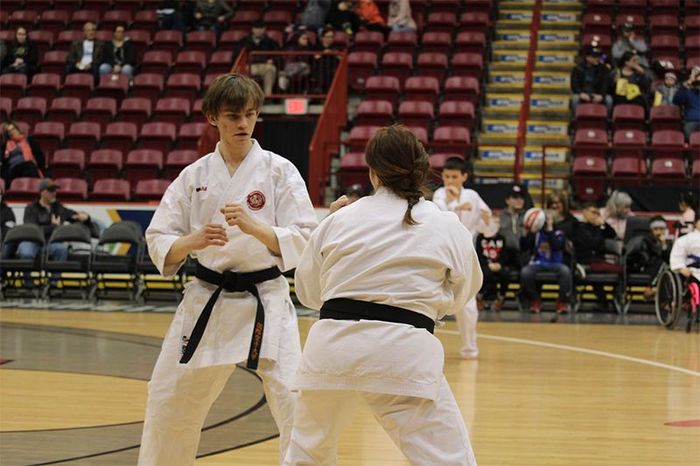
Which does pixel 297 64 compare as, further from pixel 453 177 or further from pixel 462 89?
pixel 453 177

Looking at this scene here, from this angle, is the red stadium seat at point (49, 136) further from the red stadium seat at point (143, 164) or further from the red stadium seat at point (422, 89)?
the red stadium seat at point (422, 89)

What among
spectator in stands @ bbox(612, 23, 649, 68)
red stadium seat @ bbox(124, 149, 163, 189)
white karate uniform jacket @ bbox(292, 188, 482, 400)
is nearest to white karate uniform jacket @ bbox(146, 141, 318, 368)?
white karate uniform jacket @ bbox(292, 188, 482, 400)

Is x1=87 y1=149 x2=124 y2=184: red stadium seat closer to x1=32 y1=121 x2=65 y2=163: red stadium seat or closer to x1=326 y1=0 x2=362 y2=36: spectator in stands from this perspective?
x1=32 y1=121 x2=65 y2=163: red stadium seat

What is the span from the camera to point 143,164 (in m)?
17.7

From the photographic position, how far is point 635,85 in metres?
18.2

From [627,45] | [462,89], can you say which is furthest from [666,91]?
[462,89]

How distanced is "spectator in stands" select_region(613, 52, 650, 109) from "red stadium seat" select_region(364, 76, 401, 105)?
3.63m

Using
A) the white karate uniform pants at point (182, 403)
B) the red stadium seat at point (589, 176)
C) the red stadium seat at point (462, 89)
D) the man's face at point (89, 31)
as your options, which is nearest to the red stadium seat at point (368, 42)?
the red stadium seat at point (462, 89)

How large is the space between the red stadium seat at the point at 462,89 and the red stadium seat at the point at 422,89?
0.66 feet

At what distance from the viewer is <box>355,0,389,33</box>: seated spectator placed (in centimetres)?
2043

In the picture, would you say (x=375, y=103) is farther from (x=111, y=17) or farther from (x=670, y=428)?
(x=670, y=428)

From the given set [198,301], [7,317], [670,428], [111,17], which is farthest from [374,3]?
[198,301]

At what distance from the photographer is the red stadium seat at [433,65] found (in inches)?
756

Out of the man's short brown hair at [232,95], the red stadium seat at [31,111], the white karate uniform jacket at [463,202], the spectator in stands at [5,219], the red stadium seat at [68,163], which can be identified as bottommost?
the spectator in stands at [5,219]
